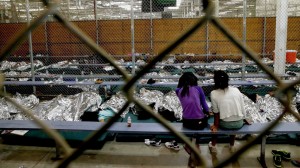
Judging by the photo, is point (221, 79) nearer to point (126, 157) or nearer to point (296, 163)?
point (296, 163)

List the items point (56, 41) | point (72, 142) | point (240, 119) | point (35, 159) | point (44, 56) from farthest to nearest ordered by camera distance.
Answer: point (56, 41)
point (44, 56)
point (72, 142)
point (35, 159)
point (240, 119)

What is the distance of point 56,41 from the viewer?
1367 cm

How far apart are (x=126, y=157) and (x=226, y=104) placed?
1.86 m

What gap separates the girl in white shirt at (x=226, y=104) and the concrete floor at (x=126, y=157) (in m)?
0.54

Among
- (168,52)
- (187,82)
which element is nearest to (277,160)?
(187,82)

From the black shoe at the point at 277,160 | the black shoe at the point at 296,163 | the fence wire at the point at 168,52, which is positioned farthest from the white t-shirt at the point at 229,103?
the fence wire at the point at 168,52

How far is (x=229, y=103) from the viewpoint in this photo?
4.04 meters

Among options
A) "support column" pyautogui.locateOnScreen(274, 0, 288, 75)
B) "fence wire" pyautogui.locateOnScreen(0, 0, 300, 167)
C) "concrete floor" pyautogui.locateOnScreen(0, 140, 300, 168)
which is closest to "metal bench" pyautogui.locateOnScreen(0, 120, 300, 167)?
"concrete floor" pyautogui.locateOnScreen(0, 140, 300, 168)

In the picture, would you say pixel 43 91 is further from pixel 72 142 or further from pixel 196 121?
pixel 196 121

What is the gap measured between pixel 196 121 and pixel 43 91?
216 inches

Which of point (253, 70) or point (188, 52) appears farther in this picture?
point (188, 52)

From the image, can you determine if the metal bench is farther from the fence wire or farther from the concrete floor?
the fence wire

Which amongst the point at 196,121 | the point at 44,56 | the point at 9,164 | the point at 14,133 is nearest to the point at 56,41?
the point at 44,56

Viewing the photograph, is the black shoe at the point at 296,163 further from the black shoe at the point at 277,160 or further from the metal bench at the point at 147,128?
the metal bench at the point at 147,128
